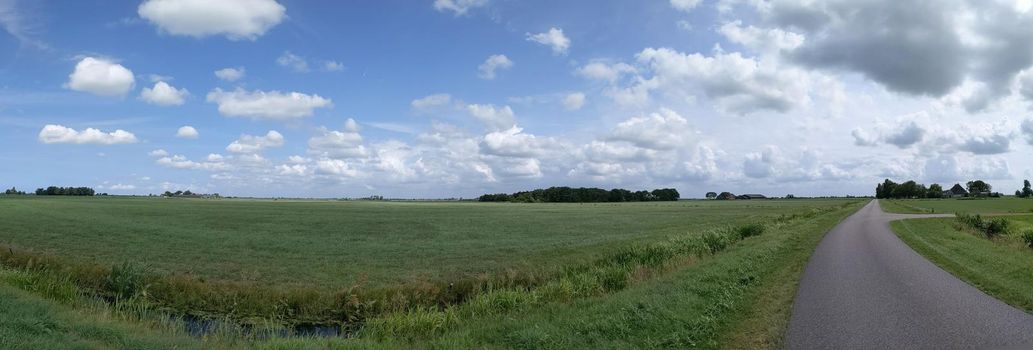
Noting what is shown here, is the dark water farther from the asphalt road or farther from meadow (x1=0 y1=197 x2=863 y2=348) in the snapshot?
the asphalt road

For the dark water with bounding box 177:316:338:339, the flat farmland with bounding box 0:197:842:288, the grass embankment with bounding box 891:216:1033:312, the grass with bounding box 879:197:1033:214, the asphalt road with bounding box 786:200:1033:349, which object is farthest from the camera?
the grass with bounding box 879:197:1033:214

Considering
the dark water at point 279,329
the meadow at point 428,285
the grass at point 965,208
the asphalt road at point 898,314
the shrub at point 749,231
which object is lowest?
the dark water at point 279,329

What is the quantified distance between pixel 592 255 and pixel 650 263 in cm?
661

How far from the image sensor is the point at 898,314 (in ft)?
37.1

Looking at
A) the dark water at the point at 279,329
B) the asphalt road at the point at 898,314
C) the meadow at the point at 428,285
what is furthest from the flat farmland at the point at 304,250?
the asphalt road at the point at 898,314

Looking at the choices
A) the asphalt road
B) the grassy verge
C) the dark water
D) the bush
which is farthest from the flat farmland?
the bush

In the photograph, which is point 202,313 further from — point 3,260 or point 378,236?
point 378,236

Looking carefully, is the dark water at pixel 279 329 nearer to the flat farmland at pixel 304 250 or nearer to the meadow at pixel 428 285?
the meadow at pixel 428 285

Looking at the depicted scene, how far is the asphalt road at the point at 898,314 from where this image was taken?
9.29 metres

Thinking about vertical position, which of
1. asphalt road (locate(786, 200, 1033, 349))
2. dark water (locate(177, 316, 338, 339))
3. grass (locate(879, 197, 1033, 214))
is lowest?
dark water (locate(177, 316, 338, 339))

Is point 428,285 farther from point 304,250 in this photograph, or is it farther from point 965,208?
point 965,208

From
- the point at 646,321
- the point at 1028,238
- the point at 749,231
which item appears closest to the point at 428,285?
the point at 646,321

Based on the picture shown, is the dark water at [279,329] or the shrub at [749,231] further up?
the shrub at [749,231]

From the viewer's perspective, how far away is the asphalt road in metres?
9.29
